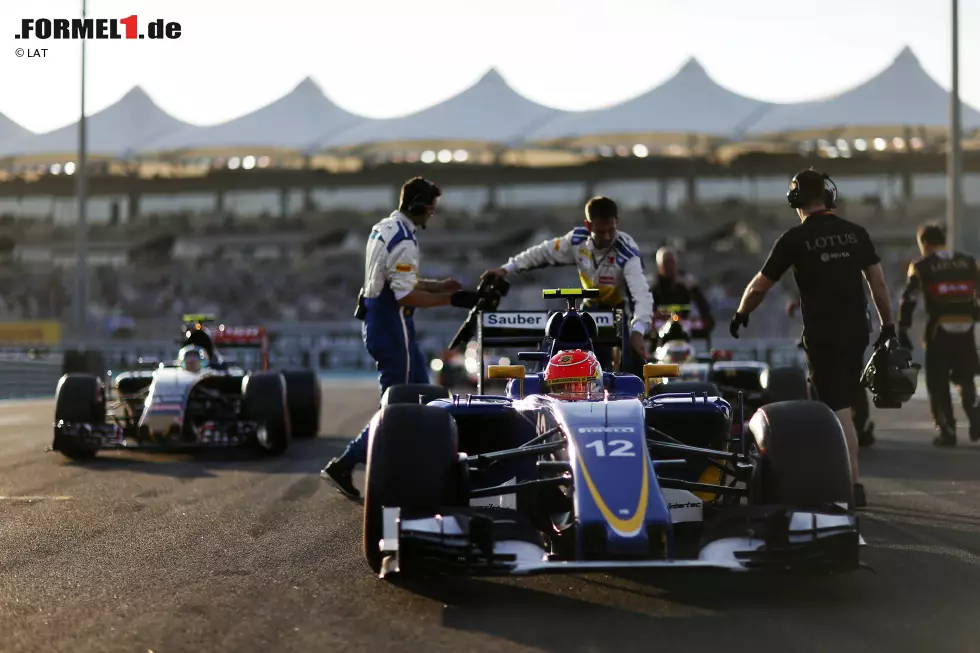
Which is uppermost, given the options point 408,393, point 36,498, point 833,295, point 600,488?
point 833,295

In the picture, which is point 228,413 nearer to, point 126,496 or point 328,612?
point 126,496

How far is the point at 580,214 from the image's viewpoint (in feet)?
148

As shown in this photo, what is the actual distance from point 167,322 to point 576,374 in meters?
35.7

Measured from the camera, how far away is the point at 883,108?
156ft

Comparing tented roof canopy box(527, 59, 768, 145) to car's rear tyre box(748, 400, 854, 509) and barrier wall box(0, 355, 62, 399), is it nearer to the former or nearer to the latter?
barrier wall box(0, 355, 62, 399)

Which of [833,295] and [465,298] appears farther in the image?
[465,298]

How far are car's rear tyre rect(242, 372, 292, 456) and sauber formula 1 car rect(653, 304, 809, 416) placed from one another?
2.97 metres

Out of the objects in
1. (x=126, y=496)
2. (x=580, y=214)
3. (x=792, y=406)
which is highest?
(x=580, y=214)

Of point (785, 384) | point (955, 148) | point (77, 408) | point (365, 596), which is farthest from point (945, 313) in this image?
point (955, 148)

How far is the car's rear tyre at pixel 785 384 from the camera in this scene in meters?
10.0

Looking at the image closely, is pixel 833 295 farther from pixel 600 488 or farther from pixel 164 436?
pixel 164 436

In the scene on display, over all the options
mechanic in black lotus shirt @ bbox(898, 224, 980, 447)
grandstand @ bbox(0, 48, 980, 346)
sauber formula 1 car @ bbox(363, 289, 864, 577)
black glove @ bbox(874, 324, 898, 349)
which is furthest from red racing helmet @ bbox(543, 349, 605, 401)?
grandstand @ bbox(0, 48, 980, 346)

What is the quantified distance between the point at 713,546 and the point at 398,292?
3.61 meters

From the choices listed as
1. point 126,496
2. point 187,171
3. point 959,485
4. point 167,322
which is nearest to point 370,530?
point 126,496
